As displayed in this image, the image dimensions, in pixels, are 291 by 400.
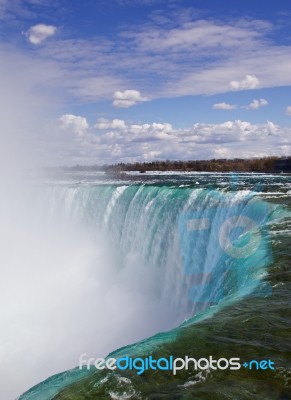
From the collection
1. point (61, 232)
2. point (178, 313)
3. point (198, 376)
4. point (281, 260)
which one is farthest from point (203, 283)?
point (61, 232)

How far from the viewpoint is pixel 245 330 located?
5.18 meters

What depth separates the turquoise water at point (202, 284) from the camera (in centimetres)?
405

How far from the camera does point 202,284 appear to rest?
13883 mm

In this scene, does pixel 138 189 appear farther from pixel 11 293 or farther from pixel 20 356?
pixel 20 356

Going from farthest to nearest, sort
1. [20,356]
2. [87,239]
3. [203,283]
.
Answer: [87,239] < [20,356] < [203,283]

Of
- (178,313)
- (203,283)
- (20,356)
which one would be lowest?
(20,356)

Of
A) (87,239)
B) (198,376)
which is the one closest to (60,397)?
(198,376)

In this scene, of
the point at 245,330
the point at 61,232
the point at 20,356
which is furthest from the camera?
the point at 61,232

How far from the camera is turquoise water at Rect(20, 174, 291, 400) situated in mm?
4047

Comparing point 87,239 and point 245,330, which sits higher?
A: point 245,330

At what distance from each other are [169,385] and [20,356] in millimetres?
12249

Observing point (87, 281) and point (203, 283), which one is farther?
point (87, 281)

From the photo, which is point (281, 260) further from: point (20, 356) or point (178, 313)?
point (20, 356)

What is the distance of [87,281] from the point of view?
21.4 metres
